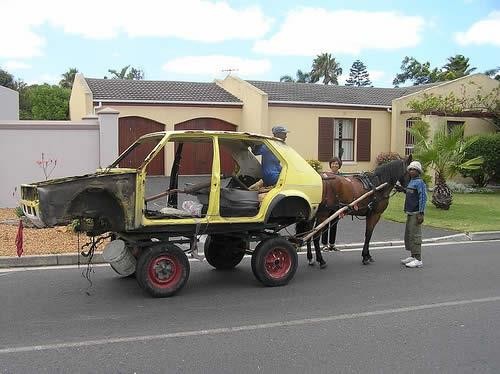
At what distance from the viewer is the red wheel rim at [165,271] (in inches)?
271

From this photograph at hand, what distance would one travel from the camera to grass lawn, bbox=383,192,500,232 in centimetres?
1396

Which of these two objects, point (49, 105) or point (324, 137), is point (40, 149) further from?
point (49, 105)

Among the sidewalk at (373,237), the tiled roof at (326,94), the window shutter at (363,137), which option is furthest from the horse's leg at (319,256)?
the window shutter at (363,137)

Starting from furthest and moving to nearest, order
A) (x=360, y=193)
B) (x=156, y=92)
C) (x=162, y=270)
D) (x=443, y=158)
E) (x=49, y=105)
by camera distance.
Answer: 1. (x=49, y=105)
2. (x=156, y=92)
3. (x=443, y=158)
4. (x=360, y=193)
5. (x=162, y=270)

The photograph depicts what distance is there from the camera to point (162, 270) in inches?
274

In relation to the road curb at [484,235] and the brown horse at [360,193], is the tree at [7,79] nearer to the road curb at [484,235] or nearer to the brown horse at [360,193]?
the road curb at [484,235]

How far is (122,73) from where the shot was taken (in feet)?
162

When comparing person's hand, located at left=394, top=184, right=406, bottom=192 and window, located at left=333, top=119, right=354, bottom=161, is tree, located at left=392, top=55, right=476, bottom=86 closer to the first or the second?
window, located at left=333, top=119, right=354, bottom=161

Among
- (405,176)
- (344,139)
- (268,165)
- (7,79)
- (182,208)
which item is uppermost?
(7,79)

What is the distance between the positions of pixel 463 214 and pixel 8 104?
58.0 ft

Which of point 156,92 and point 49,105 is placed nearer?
point 156,92

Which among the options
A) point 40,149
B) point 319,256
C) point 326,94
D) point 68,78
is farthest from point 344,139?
point 68,78

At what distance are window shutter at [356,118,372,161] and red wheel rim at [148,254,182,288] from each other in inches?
803

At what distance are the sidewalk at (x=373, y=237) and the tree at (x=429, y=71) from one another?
32120 mm
